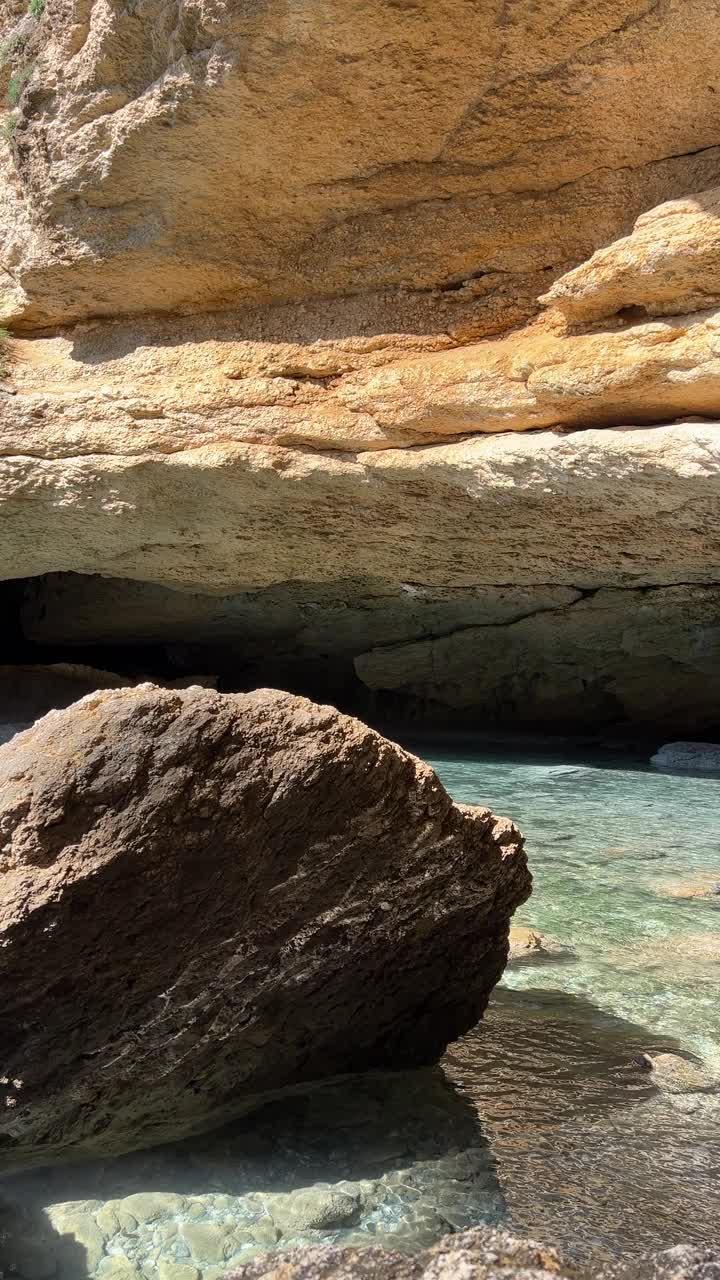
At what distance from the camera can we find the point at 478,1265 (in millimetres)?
1208

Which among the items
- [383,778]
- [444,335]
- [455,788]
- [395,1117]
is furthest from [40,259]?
[395,1117]

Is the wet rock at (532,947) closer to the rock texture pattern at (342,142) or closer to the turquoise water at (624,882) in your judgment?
the turquoise water at (624,882)

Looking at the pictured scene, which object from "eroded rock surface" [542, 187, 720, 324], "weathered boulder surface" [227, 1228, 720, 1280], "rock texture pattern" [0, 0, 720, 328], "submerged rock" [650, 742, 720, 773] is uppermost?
"rock texture pattern" [0, 0, 720, 328]

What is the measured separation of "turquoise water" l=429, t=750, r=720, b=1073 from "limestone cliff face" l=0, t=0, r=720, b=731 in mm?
1515

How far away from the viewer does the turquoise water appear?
3.02 m

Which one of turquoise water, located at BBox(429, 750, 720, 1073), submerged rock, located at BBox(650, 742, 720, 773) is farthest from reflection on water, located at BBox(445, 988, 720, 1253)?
submerged rock, located at BBox(650, 742, 720, 773)

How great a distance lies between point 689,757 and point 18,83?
731cm

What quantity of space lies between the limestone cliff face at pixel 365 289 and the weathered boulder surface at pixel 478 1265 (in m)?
3.77

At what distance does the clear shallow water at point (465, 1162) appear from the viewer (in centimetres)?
181

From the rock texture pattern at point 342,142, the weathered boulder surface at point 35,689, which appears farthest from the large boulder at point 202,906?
the weathered boulder surface at point 35,689

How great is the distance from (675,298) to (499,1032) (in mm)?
3109

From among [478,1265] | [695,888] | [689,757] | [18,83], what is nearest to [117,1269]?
[478,1265]

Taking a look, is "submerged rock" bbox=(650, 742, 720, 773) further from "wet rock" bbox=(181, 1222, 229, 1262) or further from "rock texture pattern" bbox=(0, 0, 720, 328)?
"wet rock" bbox=(181, 1222, 229, 1262)

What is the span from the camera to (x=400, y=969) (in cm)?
242
